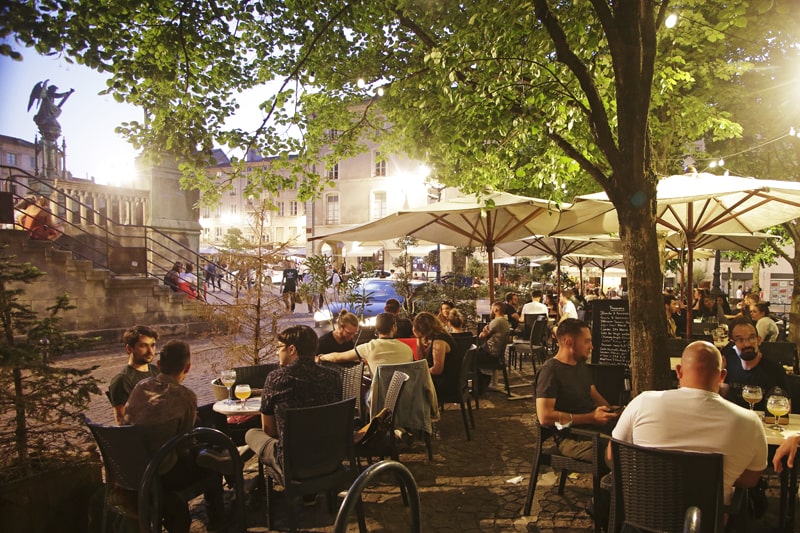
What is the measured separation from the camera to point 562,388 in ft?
13.3

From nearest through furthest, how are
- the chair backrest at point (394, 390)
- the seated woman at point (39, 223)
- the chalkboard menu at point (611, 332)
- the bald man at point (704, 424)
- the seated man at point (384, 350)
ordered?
1. the bald man at point (704, 424)
2. the chair backrest at point (394, 390)
3. the seated man at point (384, 350)
4. the chalkboard menu at point (611, 332)
5. the seated woman at point (39, 223)

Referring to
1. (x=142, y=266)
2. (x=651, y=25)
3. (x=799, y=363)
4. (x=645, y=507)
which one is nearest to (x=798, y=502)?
(x=645, y=507)

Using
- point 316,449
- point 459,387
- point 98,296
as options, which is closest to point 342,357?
point 459,387

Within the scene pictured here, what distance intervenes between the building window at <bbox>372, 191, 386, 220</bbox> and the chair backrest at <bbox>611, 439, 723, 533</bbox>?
144 ft

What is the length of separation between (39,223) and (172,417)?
405 inches

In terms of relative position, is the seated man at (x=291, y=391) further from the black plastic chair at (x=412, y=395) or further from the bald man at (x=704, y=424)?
the bald man at (x=704, y=424)

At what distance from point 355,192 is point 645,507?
4539cm

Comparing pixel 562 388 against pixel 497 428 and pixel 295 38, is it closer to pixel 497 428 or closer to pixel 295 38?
pixel 497 428

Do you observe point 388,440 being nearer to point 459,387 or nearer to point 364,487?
point 459,387

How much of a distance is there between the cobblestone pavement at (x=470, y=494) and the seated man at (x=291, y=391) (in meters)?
0.63

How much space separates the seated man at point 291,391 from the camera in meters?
3.71

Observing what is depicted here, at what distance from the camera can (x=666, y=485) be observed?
2785 millimetres

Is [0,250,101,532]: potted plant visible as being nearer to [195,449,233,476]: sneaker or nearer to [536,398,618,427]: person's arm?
[195,449,233,476]: sneaker

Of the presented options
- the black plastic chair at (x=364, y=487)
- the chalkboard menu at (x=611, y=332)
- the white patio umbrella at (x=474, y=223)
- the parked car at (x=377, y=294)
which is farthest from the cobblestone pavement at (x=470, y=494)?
the parked car at (x=377, y=294)
